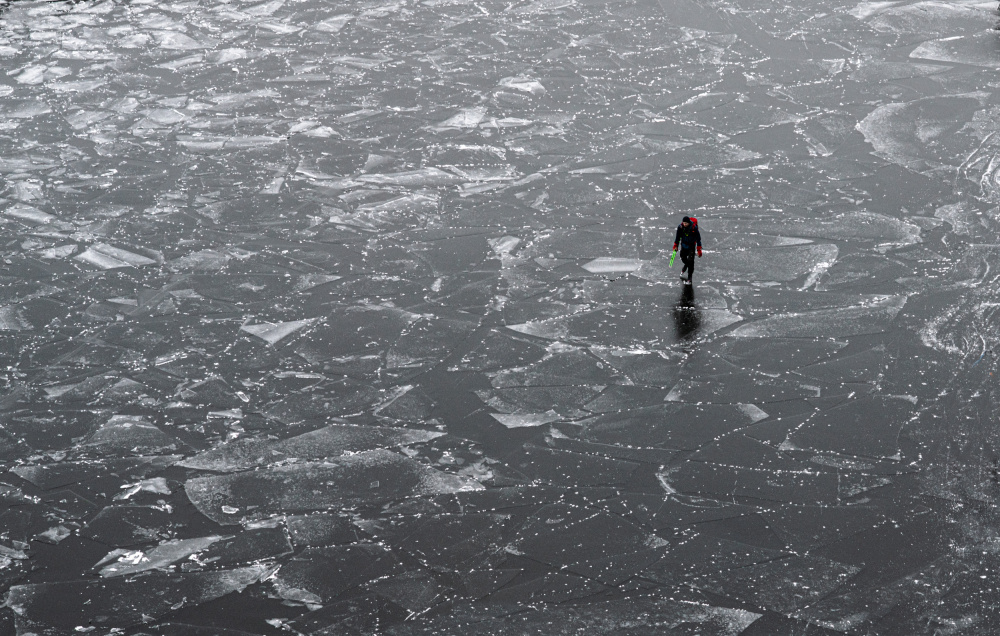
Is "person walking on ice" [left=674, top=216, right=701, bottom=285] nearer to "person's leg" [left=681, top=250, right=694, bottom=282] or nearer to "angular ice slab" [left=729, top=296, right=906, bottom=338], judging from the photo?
"person's leg" [left=681, top=250, right=694, bottom=282]

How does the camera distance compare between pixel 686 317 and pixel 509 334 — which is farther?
pixel 686 317

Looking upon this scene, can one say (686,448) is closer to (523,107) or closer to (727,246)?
(727,246)

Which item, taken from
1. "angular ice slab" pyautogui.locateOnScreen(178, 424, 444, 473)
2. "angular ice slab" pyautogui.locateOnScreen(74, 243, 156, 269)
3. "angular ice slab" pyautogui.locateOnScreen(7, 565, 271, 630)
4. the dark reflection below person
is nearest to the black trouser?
the dark reflection below person

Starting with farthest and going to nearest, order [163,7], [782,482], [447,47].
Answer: [163,7] → [447,47] → [782,482]

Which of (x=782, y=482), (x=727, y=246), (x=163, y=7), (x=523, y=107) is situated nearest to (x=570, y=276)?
(x=727, y=246)

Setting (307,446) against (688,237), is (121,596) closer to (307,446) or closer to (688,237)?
(307,446)

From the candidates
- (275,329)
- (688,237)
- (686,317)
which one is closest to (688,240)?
(688,237)

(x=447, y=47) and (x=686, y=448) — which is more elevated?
(x=447, y=47)

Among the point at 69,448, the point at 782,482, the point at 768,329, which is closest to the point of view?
the point at 782,482
